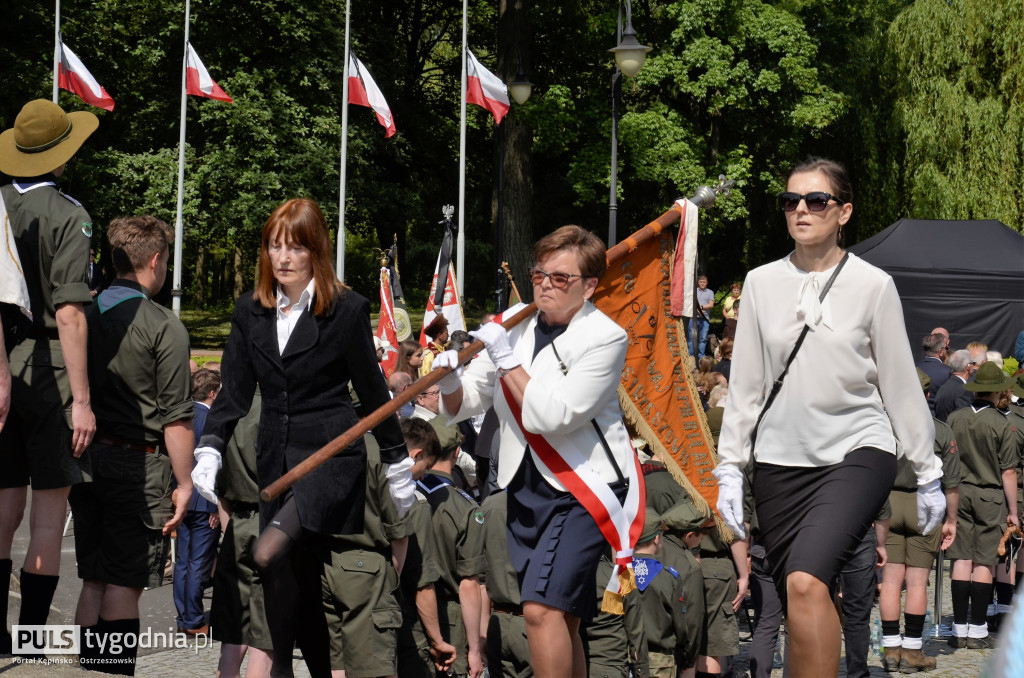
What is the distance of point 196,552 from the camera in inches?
343

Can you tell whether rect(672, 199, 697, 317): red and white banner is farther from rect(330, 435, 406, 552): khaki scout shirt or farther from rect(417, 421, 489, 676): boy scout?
rect(330, 435, 406, 552): khaki scout shirt

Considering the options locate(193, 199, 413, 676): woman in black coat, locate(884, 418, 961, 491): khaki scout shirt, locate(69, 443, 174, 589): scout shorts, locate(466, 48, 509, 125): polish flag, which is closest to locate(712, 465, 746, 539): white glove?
locate(193, 199, 413, 676): woman in black coat

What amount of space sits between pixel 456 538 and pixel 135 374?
191 cm

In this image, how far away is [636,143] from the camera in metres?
31.0

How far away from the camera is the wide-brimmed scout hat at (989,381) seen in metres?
9.41

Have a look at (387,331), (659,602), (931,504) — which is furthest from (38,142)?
(387,331)

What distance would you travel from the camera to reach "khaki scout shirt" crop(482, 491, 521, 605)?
6.04m

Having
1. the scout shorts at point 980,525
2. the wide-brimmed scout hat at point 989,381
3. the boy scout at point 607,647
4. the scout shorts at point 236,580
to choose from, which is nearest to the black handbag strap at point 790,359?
the boy scout at point 607,647

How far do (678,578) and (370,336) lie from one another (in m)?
2.81

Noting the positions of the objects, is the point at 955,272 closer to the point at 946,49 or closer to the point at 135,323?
the point at 946,49

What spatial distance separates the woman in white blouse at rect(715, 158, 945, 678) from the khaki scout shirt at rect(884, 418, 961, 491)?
4073mm

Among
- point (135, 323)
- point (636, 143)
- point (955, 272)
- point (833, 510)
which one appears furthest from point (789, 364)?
point (636, 143)

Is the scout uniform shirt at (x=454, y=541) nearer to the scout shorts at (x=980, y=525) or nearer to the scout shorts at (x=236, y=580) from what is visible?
the scout shorts at (x=236, y=580)

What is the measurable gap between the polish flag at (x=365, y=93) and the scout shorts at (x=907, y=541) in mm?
18545
